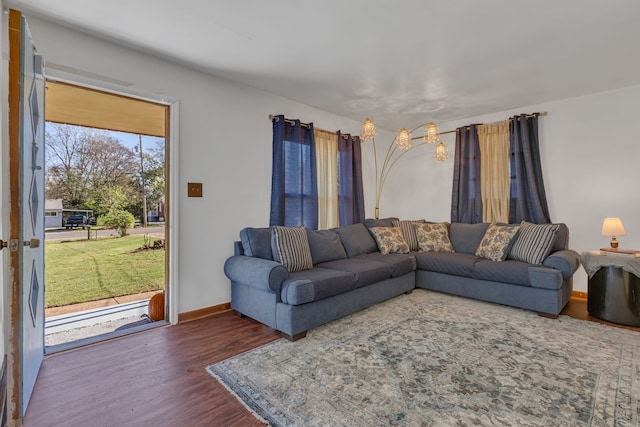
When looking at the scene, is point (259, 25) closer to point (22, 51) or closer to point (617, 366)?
point (22, 51)

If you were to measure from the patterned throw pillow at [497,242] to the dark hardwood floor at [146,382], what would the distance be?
8.72 feet

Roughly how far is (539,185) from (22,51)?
498 cm

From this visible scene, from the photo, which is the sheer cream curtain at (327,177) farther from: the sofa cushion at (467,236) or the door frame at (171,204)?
the door frame at (171,204)

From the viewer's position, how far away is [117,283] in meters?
4.24

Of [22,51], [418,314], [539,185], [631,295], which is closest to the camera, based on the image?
[22,51]

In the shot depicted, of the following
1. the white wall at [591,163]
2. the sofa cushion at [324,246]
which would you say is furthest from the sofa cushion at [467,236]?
the sofa cushion at [324,246]

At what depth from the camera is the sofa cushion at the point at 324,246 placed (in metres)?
3.51

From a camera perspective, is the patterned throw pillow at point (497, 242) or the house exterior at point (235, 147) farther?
the patterned throw pillow at point (497, 242)

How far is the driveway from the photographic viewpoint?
382 cm

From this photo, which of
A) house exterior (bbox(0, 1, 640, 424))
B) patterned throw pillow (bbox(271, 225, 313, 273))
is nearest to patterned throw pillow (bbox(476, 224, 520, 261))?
house exterior (bbox(0, 1, 640, 424))

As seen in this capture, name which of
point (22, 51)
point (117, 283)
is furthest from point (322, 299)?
point (117, 283)

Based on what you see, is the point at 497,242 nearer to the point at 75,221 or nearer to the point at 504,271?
the point at 504,271

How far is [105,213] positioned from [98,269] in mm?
775

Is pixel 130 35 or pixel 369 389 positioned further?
pixel 130 35
